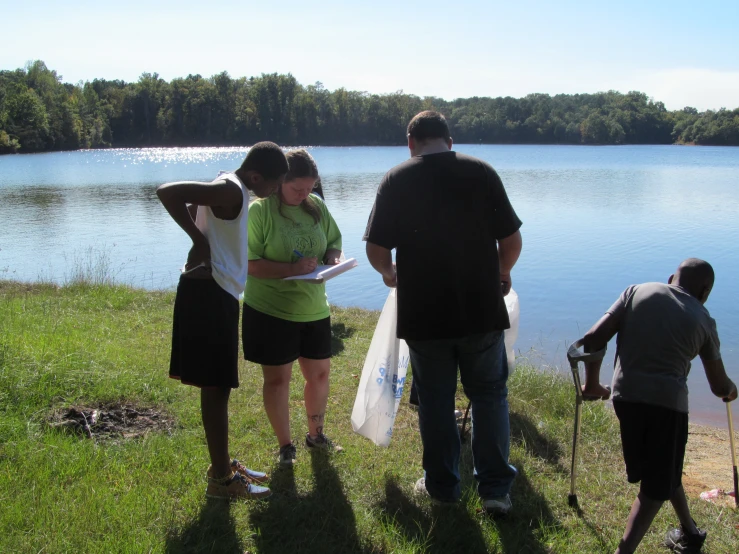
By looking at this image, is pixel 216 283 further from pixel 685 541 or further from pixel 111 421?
pixel 685 541

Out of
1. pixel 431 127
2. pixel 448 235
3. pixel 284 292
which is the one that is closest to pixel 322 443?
pixel 284 292

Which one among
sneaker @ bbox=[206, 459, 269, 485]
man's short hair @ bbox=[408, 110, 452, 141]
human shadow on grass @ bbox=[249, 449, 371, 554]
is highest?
man's short hair @ bbox=[408, 110, 452, 141]

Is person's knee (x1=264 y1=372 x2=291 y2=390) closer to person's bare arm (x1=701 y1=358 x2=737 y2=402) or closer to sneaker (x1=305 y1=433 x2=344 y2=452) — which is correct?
sneaker (x1=305 y1=433 x2=344 y2=452)

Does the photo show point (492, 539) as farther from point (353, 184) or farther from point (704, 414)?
point (353, 184)

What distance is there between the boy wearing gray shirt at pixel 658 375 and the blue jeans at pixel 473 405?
1.82 ft

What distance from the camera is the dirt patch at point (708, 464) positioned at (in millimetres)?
3994

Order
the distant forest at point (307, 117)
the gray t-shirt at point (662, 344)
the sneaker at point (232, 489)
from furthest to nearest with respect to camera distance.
Result: the distant forest at point (307, 117) → the sneaker at point (232, 489) → the gray t-shirt at point (662, 344)

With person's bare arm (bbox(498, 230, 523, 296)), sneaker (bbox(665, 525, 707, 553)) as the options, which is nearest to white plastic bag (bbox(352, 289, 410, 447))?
person's bare arm (bbox(498, 230, 523, 296))

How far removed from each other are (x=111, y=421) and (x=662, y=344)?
3.23 meters

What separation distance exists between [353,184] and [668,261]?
732 inches

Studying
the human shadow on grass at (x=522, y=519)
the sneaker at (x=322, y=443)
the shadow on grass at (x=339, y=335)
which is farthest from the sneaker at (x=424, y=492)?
the shadow on grass at (x=339, y=335)

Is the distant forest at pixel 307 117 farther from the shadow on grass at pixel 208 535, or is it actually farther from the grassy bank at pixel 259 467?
the shadow on grass at pixel 208 535

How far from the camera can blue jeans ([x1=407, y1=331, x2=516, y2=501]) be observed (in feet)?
9.97

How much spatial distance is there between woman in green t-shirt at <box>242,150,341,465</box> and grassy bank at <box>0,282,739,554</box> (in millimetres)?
547
